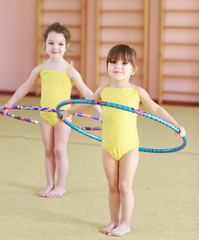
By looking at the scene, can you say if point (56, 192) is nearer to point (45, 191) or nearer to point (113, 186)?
point (45, 191)

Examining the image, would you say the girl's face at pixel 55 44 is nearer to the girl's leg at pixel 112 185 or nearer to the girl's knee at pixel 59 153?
the girl's knee at pixel 59 153

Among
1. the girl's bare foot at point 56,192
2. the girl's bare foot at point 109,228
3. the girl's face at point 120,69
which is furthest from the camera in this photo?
the girl's bare foot at point 56,192

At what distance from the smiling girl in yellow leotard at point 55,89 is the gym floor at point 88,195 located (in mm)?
168

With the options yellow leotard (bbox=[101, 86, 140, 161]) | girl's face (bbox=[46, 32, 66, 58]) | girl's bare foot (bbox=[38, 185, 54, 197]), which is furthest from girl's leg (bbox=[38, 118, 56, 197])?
yellow leotard (bbox=[101, 86, 140, 161])

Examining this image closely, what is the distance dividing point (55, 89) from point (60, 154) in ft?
1.35

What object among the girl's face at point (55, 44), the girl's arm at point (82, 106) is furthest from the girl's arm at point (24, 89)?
the girl's arm at point (82, 106)

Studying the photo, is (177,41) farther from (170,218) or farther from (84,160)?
(170,218)

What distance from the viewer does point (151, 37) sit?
7.88 meters

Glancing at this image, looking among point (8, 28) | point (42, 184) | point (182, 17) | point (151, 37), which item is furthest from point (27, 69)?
point (42, 184)

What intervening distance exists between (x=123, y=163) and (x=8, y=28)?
6630 mm

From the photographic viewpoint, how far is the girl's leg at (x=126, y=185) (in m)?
2.41

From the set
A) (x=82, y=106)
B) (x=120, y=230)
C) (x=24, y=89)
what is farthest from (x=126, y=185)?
(x=24, y=89)

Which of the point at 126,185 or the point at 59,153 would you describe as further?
the point at 59,153

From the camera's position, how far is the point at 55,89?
3.10 m
